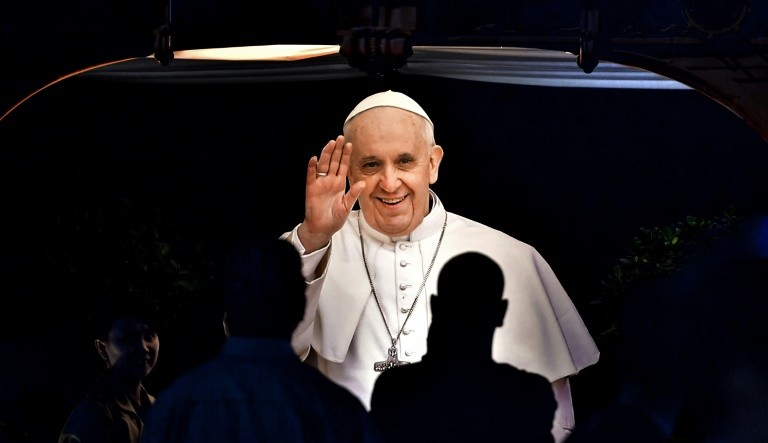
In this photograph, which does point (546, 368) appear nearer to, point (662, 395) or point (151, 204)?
point (662, 395)

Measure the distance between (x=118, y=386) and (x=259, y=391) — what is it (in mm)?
1938

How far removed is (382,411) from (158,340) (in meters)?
1.68

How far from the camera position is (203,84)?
8703mm

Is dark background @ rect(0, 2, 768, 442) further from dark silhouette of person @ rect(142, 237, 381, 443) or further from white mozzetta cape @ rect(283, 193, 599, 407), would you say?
dark silhouette of person @ rect(142, 237, 381, 443)

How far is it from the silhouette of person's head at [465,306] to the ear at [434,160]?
151 centimetres

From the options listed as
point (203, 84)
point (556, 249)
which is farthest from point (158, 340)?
point (556, 249)

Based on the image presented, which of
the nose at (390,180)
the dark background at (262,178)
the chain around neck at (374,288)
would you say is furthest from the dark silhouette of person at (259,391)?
the dark background at (262,178)

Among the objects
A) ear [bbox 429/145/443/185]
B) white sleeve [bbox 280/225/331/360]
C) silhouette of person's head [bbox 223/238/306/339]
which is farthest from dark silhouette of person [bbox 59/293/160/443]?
silhouette of person's head [bbox 223/238/306/339]

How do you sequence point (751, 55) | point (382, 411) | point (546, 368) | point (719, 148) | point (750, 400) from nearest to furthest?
point (750, 400) < point (382, 411) < point (751, 55) < point (546, 368) < point (719, 148)

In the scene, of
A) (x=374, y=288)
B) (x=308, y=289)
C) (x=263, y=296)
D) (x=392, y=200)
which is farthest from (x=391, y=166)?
(x=263, y=296)

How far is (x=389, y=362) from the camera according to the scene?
7.78 meters

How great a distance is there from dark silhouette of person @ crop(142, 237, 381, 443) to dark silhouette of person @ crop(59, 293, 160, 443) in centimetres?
167

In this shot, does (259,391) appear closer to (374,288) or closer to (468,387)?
(468,387)

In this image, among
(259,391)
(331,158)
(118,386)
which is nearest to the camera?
(259,391)
